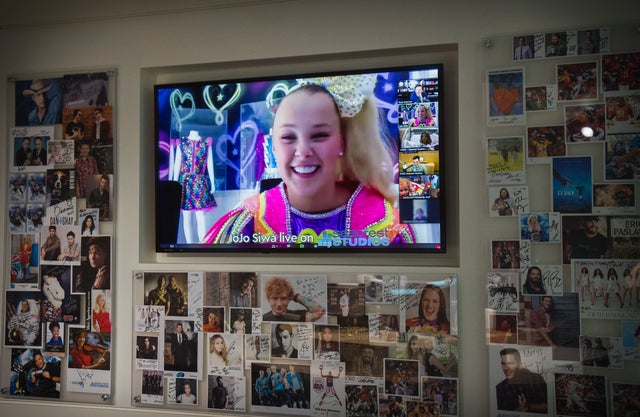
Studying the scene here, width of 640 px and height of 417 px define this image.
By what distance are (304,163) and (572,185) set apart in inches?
51.8

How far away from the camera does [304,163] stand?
11.0ft

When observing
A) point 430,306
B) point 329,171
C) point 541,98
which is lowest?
point 430,306

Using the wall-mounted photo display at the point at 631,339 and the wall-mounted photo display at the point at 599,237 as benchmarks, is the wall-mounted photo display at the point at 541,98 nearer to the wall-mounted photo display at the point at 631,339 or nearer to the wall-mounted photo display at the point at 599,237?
the wall-mounted photo display at the point at 599,237

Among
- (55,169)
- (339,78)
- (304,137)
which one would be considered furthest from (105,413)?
(339,78)

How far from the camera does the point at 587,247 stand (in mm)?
2965

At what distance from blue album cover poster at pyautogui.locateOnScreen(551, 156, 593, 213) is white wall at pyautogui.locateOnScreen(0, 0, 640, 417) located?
33cm

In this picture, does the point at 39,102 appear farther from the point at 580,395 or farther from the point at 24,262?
the point at 580,395

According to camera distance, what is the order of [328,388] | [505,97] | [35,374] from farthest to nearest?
[35,374] < [328,388] < [505,97]

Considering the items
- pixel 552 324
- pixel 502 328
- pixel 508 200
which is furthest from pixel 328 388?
pixel 508 200

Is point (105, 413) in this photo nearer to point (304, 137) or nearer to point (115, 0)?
point (304, 137)

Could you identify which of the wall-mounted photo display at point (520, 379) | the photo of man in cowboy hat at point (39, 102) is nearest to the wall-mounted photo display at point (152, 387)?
the photo of man in cowboy hat at point (39, 102)

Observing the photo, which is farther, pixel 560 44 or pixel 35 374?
pixel 35 374

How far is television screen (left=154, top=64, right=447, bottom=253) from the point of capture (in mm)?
3223

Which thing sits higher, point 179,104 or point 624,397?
point 179,104
